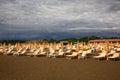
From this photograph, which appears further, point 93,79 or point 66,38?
point 66,38

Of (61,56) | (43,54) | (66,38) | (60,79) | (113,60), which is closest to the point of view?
(60,79)

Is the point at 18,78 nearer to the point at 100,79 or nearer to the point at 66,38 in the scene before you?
the point at 100,79

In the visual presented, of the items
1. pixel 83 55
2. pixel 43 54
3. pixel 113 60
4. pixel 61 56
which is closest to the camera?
pixel 113 60

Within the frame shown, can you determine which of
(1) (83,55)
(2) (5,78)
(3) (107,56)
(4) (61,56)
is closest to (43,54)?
(4) (61,56)

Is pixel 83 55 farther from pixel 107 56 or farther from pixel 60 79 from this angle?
pixel 60 79

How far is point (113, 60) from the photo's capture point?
1519 cm

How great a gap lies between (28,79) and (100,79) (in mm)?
2540

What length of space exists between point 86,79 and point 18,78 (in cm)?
246

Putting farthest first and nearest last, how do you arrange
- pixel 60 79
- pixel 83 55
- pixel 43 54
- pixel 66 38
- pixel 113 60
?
pixel 66 38, pixel 43 54, pixel 83 55, pixel 113 60, pixel 60 79

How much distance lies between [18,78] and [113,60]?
818 centimetres

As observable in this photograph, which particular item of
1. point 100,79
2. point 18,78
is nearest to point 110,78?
point 100,79

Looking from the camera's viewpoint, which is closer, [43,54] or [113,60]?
[113,60]

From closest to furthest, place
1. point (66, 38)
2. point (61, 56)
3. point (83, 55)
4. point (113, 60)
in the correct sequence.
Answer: point (113, 60)
point (83, 55)
point (61, 56)
point (66, 38)

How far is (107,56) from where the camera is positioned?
1562 centimetres
